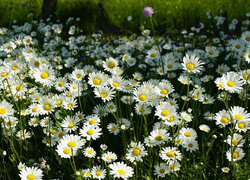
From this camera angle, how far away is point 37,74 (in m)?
2.12

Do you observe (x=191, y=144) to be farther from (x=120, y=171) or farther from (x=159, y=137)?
(x=120, y=171)

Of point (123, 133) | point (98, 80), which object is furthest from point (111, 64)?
point (123, 133)

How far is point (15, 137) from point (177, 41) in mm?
2870

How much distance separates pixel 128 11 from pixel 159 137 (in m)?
5.64

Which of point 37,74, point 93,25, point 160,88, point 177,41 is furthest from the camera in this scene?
point 93,25

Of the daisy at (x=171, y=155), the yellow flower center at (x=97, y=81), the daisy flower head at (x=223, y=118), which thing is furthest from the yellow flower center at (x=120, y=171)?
the daisy flower head at (x=223, y=118)

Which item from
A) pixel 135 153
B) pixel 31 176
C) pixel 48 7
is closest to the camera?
pixel 31 176

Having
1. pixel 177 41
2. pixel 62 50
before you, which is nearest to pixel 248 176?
pixel 177 41

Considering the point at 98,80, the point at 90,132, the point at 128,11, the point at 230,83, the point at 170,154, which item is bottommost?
the point at 170,154

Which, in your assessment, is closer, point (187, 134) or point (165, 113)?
point (165, 113)

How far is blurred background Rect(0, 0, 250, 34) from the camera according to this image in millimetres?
6438

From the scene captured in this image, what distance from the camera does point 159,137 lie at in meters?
1.78

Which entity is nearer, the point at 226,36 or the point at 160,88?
the point at 160,88

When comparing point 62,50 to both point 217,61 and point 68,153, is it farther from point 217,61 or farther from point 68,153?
point 68,153
